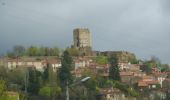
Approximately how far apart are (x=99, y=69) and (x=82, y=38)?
21.0 m

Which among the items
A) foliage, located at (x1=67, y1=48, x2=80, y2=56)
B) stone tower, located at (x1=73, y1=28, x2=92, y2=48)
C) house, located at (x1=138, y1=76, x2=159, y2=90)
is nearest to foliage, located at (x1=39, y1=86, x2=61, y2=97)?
house, located at (x1=138, y1=76, x2=159, y2=90)

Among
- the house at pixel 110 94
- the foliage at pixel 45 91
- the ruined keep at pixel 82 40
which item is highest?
the ruined keep at pixel 82 40

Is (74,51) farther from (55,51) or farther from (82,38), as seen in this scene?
(82,38)

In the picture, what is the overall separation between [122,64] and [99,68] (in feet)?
35.5

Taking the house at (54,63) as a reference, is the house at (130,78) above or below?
below

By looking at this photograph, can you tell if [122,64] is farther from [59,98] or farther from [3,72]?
[59,98]

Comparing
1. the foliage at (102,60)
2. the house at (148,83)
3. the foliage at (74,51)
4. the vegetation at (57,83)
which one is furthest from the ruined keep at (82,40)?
the vegetation at (57,83)

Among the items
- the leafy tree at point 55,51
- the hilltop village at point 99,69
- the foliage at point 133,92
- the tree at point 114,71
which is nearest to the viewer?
the hilltop village at point 99,69

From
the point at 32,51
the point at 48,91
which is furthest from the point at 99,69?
the point at 48,91

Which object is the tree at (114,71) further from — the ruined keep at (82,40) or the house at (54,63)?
the ruined keep at (82,40)

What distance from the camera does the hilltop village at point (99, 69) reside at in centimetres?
7300

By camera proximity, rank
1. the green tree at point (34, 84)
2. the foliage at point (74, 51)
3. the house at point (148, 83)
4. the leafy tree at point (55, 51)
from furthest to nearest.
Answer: the foliage at point (74, 51), the leafy tree at point (55, 51), the house at point (148, 83), the green tree at point (34, 84)

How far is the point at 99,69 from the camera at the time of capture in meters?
89.1

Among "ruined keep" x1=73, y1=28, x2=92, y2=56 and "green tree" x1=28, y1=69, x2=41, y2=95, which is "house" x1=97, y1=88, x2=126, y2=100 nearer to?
"green tree" x1=28, y1=69, x2=41, y2=95
